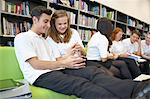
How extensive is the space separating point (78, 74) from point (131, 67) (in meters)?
2.12

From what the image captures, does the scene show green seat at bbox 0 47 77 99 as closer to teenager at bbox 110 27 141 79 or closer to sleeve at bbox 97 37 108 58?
sleeve at bbox 97 37 108 58

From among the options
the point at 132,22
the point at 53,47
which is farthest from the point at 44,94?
the point at 132,22

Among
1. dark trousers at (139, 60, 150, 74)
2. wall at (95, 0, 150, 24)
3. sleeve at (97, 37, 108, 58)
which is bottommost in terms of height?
dark trousers at (139, 60, 150, 74)

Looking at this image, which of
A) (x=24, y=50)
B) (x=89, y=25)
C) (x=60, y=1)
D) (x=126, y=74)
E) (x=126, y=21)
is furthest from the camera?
(x=126, y=21)

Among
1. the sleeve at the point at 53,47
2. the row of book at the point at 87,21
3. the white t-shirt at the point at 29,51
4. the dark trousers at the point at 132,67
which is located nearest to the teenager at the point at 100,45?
the sleeve at the point at 53,47

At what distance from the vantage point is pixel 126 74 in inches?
128

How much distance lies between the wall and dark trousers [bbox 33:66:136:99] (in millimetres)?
3547

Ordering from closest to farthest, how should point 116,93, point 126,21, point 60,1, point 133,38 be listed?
point 116,93 < point 60,1 < point 133,38 < point 126,21

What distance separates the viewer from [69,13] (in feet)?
13.3

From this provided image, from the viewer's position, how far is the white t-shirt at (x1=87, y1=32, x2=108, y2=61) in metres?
2.64

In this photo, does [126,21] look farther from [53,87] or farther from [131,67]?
[53,87]

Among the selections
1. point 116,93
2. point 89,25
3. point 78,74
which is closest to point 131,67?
point 89,25

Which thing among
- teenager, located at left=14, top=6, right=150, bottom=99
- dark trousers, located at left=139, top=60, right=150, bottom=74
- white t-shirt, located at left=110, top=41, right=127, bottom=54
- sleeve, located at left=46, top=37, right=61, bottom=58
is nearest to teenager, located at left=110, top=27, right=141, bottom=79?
white t-shirt, located at left=110, top=41, right=127, bottom=54

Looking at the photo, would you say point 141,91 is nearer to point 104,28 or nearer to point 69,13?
point 104,28
